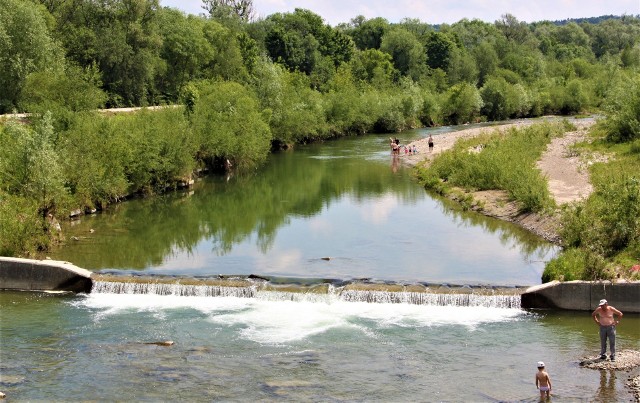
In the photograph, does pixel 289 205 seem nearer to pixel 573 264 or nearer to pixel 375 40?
pixel 573 264

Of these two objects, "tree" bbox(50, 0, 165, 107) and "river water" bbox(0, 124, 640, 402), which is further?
"tree" bbox(50, 0, 165, 107)

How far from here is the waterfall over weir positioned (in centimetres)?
2984

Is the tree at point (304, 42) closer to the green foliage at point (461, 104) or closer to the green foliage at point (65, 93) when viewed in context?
the green foliage at point (461, 104)

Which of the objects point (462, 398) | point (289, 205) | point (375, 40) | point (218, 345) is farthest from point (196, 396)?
point (375, 40)

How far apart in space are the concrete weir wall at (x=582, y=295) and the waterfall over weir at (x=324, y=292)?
2.42 ft

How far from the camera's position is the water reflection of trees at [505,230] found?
125 ft

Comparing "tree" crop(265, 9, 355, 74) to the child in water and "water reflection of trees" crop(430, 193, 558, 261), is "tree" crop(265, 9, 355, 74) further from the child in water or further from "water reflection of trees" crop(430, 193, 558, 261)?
the child in water

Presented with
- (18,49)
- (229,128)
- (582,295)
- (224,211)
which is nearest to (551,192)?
(582,295)

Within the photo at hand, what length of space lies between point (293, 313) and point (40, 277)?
1082 cm

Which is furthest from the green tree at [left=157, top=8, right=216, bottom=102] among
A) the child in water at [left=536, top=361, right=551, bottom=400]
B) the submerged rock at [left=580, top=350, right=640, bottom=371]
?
the child in water at [left=536, top=361, right=551, bottom=400]

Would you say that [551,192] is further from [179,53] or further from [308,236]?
[179,53]

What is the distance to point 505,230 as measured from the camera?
139ft

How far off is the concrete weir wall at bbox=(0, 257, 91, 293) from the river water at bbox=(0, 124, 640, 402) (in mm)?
812

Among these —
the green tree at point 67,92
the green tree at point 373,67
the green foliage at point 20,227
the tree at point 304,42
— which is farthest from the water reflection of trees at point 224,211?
the tree at point 304,42
